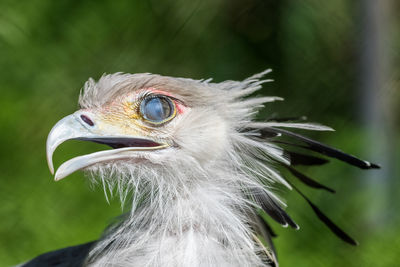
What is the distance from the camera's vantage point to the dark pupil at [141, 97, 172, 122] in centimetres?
156

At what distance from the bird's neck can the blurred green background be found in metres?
1.35

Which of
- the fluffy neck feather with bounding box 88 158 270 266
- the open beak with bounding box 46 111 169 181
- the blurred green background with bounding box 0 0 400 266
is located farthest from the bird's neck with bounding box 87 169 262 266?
the blurred green background with bounding box 0 0 400 266

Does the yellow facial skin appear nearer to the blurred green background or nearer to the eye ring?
the eye ring

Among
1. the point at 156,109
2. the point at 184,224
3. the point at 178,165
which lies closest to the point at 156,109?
the point at 156,109

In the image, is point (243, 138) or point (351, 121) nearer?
point (243, 138)

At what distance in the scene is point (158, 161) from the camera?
1559 mm

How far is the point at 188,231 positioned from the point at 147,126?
276mm

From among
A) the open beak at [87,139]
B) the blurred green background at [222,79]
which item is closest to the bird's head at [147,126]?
the open beak at [87,139]

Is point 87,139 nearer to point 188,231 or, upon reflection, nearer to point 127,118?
point 127,118

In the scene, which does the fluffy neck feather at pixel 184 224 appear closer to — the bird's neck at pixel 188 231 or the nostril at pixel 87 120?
the bird's neck at pixel 188 231

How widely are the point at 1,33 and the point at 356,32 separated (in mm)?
2055

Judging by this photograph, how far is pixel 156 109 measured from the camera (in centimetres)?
157

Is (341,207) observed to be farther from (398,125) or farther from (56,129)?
(56,129)

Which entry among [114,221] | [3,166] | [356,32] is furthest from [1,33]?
[114,221]
